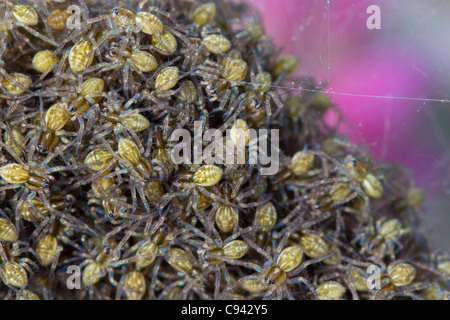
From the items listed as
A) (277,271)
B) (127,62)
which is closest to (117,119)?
(127,62)

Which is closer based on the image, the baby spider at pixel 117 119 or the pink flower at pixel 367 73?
the baby spider at pixel 117 119

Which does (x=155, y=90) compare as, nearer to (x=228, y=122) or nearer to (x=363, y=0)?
(x=228, y=122)

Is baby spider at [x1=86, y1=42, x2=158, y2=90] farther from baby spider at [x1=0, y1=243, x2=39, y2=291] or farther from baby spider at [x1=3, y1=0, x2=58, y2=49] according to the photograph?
baby spider at [x1=0, y1=243, x2=39, y2=291]

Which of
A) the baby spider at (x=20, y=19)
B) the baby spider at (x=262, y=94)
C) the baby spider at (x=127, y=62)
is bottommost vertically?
the baby spider at (x=262, y=94)

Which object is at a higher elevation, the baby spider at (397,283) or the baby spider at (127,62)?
the baby spider at (127,62)

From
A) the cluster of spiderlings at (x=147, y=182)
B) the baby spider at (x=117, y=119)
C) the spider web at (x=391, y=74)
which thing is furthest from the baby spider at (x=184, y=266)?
the spider web at (x=391, y=74)

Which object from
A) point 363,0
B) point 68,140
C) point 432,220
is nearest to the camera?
point 68,140

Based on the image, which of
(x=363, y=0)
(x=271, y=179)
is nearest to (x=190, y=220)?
(x=271, y=179)

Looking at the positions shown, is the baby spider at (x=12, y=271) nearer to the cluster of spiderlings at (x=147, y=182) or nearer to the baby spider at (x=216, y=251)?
the cluster of spiderlings at (x=147, y=182)
